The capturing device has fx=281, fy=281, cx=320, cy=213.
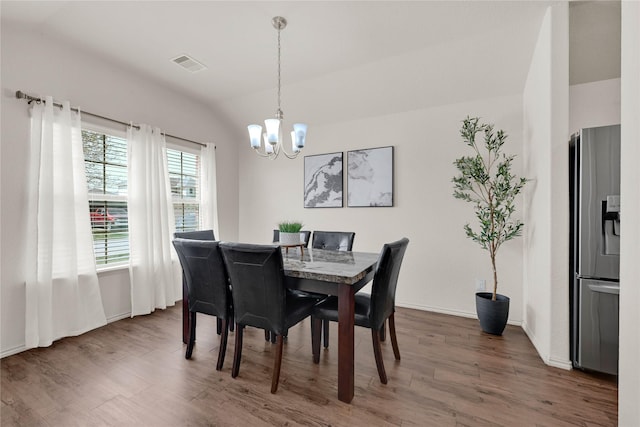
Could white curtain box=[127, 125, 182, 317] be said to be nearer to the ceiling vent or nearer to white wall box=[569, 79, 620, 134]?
the ceiling vent

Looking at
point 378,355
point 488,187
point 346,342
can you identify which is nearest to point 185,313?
point 346,342

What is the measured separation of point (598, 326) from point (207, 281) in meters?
2.71

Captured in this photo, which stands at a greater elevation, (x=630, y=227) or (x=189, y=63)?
(x=189, y=63)

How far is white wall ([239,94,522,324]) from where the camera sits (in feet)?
9.68

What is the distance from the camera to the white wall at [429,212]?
9.68 feet

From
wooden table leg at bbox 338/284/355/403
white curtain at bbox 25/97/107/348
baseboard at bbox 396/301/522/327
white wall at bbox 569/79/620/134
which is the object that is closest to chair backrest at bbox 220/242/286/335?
wooden table leg at bbox 338/284/355/403

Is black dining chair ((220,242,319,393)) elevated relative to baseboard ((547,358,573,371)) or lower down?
elevated

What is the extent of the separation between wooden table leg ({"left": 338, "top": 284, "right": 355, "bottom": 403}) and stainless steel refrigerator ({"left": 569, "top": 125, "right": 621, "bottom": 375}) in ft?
5.32

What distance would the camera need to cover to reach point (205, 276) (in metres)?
2.05

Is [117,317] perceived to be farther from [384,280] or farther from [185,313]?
[384,280]

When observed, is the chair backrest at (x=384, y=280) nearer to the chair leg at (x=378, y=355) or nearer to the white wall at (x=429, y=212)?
the chair leg at (x=378, y=355)

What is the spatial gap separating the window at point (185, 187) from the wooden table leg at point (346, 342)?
9.28 feet

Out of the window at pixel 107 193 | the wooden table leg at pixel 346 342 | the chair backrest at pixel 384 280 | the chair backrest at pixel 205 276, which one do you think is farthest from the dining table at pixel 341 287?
the window at pixel 107 193

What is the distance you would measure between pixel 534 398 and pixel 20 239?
3970 millimetres
